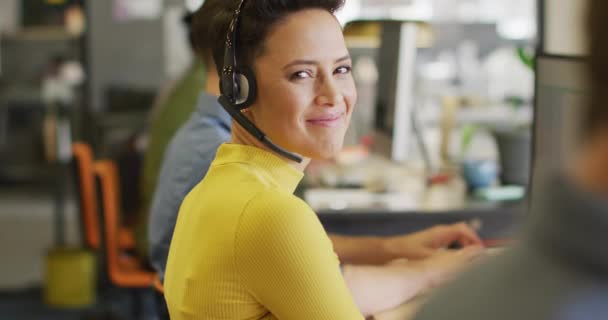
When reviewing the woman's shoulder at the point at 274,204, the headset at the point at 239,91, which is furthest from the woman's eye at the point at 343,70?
the woman's shoulder at the point at 274,204

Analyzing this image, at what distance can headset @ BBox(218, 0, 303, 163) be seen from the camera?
Answer: 145 cm

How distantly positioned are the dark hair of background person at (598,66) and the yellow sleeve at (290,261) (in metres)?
0.76

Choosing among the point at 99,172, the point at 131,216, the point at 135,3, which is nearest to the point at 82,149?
the point at 99,172

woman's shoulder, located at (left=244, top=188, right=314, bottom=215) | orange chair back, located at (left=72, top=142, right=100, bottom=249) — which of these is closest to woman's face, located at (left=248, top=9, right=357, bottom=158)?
woman's shoulder, located at (left=244, top=188, right=314, bottom=215)

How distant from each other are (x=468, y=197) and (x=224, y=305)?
2.12 metres

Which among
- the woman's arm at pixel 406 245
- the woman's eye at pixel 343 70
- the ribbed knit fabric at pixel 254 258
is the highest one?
the woman's eye at pixel 343 70

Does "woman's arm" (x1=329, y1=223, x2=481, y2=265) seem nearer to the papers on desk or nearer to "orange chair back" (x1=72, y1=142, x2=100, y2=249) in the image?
the papers on desk

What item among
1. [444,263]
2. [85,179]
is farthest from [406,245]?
[85,179]

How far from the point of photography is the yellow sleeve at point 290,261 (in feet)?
4.18

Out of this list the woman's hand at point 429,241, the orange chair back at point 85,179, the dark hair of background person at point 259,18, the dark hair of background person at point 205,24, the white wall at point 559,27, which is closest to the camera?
the dark hair of background person at point 259,18

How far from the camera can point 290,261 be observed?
50.1 inches

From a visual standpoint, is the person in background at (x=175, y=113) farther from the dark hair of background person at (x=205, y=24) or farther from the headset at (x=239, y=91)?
the headset at (x=239, y=91)

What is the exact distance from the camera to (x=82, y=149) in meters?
3.94

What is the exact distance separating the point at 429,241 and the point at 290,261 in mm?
620
